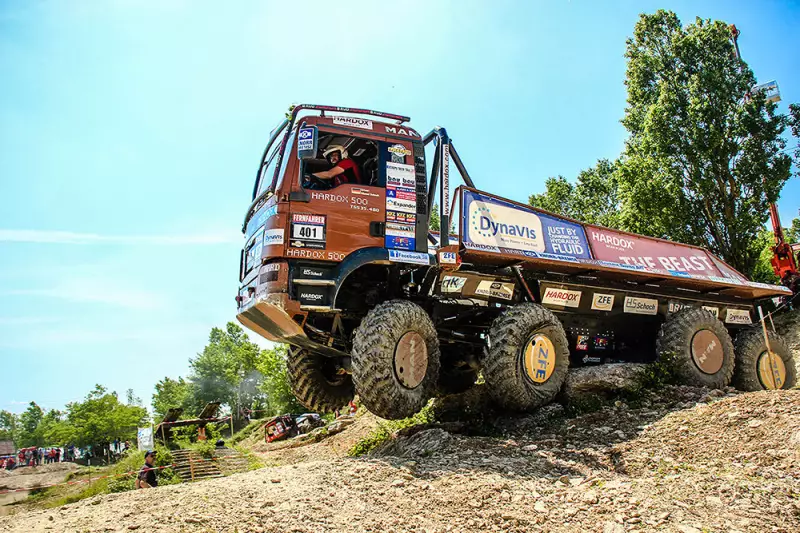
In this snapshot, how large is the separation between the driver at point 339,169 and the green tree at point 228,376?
43013mm

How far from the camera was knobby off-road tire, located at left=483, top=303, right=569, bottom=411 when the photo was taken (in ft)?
23.9

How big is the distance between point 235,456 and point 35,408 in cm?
8126

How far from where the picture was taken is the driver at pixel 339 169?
23.4ft

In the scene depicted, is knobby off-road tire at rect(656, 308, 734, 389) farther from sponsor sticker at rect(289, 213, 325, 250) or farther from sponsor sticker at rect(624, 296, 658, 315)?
sponsor sticker at rect(289, 213, 325, 250)

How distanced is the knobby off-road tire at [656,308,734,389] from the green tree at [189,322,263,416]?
42550 mm

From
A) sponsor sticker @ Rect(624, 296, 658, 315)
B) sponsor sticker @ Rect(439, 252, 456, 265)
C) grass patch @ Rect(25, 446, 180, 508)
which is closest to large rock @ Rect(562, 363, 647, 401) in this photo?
sponsor sticker @ Rect(624, 296, 658, 315)

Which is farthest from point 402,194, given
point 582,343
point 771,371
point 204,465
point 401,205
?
point 771,371

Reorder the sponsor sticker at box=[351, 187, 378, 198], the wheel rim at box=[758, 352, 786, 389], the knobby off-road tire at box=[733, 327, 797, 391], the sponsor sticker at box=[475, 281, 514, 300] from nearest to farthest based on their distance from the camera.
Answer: the sponsor sticker at box=[351, 187, 378, 198]
the sponsor sticker at box=[475, 281, 514, 300]
the knobby off-road tire at box=[733, 327, 797, 391]
the wheel rim at box=[758, 352, 786, 389]

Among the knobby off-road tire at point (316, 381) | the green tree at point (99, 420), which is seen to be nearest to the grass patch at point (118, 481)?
the knobby off-road tire at point (316, 381)

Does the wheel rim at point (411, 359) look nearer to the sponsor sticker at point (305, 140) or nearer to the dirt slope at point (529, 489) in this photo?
the dirt slope at point (529, 489)

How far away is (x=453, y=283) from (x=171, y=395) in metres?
50.2

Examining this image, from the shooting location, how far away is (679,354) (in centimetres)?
916

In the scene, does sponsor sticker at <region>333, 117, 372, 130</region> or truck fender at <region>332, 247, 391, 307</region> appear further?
sponsor sticker at <region>333, 117, 372, 130</region>

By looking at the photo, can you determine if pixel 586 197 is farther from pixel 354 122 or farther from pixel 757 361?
pixel 354 122
